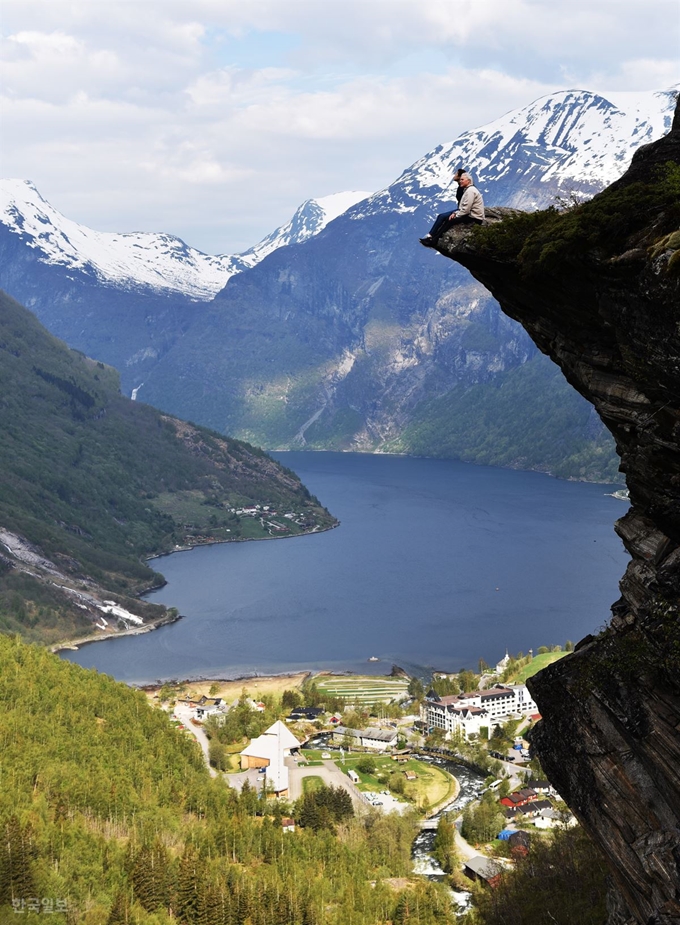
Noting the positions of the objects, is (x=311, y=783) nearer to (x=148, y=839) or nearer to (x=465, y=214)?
(x=148, y=839)

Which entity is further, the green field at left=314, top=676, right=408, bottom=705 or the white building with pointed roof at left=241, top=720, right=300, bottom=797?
the green field at left=314, top=676, right=408, bottom=705

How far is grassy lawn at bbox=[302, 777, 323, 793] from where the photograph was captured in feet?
201

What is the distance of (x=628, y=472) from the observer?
15.5 metres

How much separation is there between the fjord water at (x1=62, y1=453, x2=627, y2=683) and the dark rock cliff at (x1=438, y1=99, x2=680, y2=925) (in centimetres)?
8217

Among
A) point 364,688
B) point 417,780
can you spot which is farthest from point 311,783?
point 364,688

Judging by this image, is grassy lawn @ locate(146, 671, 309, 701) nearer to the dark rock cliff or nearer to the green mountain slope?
the green mountain slope

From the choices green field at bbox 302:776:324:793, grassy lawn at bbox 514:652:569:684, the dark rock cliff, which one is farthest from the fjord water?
the dark rock cliff

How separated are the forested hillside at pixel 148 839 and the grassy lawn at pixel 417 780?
7.83 m

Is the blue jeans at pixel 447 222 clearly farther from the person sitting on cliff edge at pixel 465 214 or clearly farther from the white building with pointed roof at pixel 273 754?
the white building with pointed roof at pixel 273 754

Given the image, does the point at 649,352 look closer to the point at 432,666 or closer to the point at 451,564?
the point at 432,666

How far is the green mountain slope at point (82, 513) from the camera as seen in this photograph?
126312 millimetres

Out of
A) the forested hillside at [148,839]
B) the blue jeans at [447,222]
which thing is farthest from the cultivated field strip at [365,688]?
the blue jeans at [447,222]

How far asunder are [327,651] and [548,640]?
22.1 meters

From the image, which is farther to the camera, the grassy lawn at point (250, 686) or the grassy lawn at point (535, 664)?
the grassy lawn at point (250, 686)
